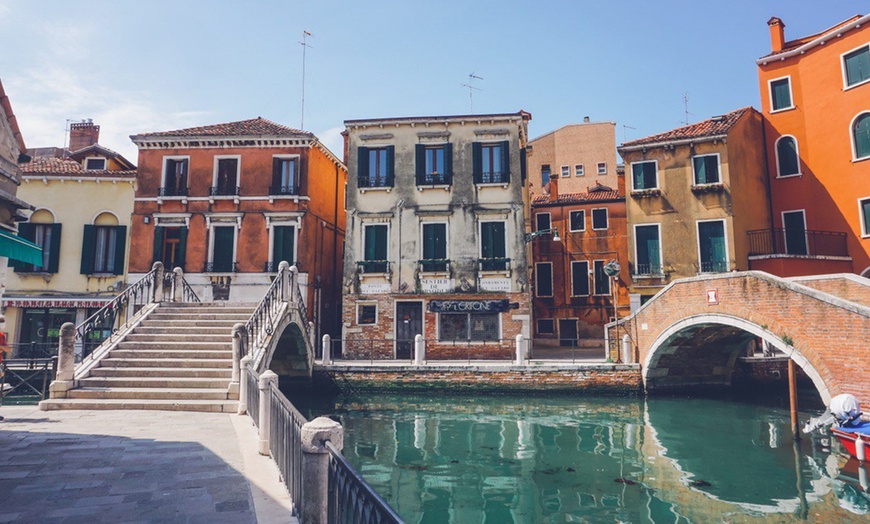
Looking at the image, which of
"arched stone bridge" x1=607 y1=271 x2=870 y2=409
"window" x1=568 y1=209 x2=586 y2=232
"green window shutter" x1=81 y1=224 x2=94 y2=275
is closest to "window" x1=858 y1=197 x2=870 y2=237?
"arched stone bridge" x1=607 y1=271 x2=870 y2=409

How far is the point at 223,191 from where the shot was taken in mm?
21641

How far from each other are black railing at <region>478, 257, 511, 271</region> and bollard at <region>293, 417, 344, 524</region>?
17.3 m

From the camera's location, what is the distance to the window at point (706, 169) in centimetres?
2047

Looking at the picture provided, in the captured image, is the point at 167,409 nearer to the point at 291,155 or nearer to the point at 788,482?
the point at 788,482

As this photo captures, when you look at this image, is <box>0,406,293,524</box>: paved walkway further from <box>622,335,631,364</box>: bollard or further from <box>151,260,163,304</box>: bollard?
<box>622,335,631,364</box>: bollard

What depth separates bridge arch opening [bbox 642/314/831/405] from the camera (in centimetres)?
1576

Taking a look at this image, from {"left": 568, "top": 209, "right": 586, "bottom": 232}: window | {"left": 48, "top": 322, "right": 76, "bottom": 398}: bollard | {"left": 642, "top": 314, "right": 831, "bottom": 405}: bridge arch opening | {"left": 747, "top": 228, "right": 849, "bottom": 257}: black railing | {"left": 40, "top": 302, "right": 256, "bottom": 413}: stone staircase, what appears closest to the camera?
{"left": 40, "top": 302, "right": 256, "bottom": 413}: stone staircase

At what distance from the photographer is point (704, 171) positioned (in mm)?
20656

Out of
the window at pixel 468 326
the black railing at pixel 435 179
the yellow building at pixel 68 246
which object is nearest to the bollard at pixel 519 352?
the window at pixel 468 326

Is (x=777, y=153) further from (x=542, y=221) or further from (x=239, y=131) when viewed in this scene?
(x=239, y=131)

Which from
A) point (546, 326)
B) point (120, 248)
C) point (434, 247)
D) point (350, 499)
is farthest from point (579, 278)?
point (350, 499)

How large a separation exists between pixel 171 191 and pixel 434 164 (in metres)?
11.0

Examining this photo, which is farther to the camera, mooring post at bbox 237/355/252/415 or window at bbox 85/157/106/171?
window at bbox 85/157/106/171

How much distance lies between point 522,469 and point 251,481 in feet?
19.1
